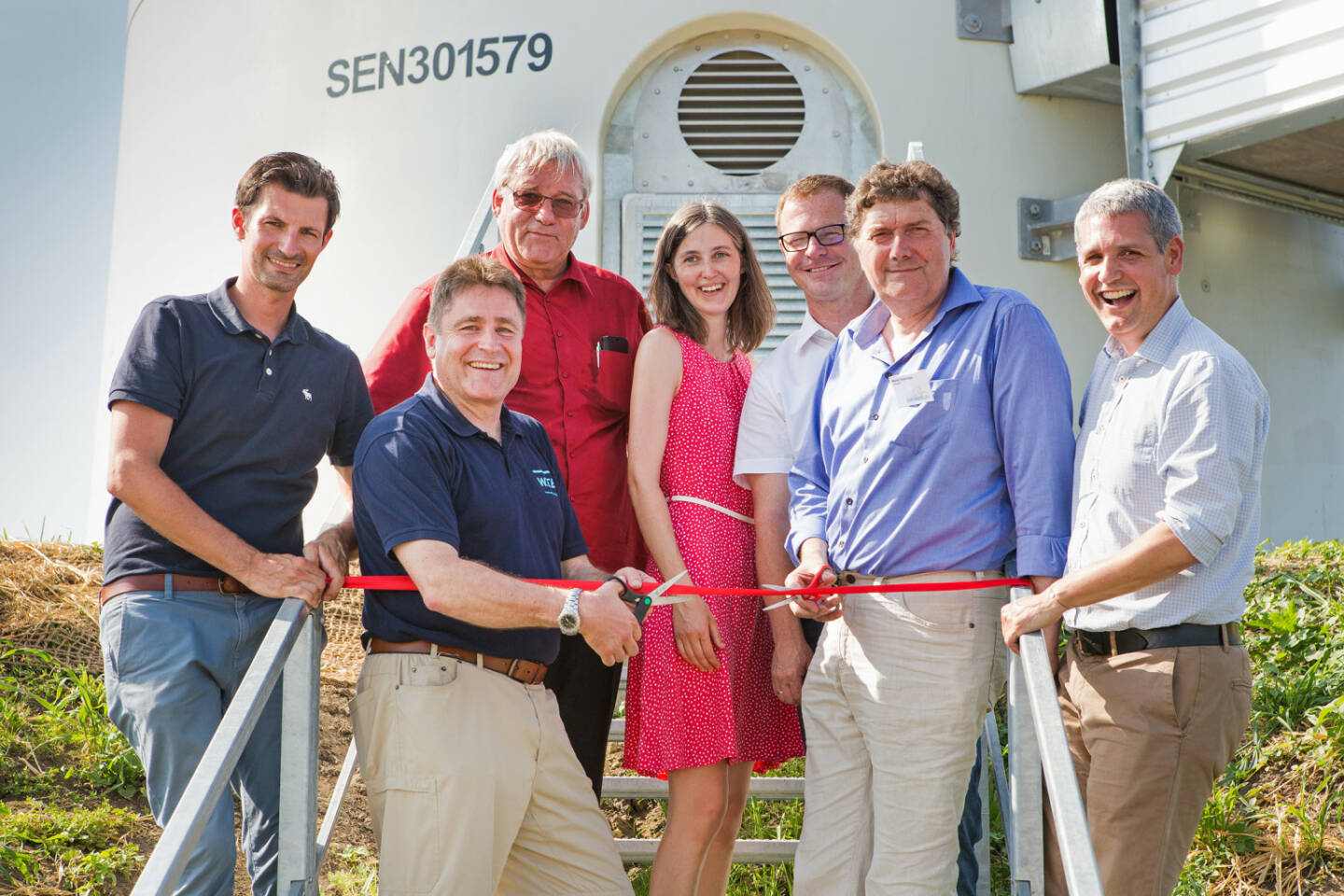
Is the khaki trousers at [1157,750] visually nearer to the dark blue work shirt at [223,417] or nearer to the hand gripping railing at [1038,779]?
the hand gripping railing at [1038,779]

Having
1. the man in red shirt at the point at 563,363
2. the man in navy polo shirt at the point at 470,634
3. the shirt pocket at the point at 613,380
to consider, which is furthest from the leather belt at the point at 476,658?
the shirt pocket at the point at 613,380

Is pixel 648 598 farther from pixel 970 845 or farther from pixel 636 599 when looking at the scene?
pixel 970 845

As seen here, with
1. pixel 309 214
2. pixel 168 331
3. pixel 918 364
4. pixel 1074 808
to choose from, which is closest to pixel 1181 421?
pixel 918 364

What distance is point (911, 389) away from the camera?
3.26m

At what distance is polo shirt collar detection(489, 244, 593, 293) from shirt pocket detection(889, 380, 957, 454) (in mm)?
1396

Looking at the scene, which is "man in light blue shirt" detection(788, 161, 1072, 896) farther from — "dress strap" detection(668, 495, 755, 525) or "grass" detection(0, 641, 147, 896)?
"grass" detection(0, 641, 147, 896)

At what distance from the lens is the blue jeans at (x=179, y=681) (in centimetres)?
313

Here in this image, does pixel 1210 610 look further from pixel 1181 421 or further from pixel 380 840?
pixel 380 840

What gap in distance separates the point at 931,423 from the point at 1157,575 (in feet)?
2.18

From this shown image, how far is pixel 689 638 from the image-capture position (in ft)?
11.7

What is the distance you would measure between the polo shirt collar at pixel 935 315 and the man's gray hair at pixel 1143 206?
12.8 inches

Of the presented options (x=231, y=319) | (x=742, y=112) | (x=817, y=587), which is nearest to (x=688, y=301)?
(x=817, y=587)

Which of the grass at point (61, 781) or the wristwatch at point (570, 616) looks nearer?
the wristwatch at point (570, 616)

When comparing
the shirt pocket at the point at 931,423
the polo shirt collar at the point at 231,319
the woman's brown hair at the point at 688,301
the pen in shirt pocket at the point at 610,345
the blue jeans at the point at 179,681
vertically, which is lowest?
the blue jeans at the point at 179,681
